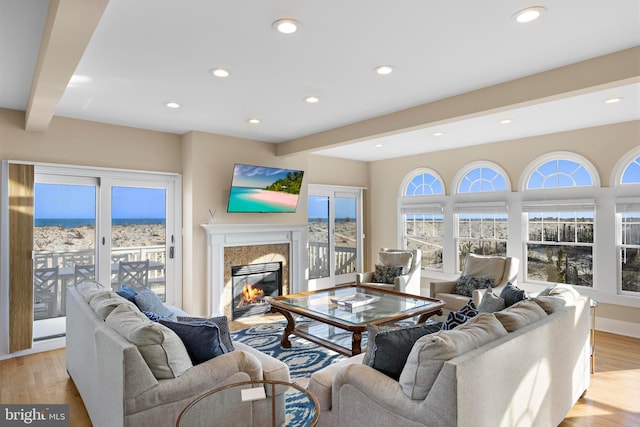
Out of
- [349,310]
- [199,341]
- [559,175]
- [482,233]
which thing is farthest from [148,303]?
[559,175]

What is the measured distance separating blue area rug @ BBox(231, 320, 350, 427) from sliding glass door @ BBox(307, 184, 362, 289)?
2.21 metres

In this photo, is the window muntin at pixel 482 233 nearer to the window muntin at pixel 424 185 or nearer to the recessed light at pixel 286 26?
the window muntin at pixel 424 185

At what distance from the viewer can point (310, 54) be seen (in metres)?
2.65

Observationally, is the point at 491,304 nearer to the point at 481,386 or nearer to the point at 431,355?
the point at 481,386

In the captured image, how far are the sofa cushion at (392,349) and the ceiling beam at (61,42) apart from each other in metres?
2.14

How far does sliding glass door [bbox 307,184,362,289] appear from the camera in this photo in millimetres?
6996

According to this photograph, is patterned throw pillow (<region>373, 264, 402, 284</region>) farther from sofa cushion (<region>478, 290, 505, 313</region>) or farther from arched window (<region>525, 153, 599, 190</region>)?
sofa cushion (<region>478, 290, 505, 313</region>)

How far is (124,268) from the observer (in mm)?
4652

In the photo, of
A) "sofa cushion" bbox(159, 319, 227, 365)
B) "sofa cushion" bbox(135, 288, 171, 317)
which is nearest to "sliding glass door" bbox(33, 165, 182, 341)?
"sofa cushion" bbox(135, 288, 171, 317)

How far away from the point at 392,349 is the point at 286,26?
1.94 m

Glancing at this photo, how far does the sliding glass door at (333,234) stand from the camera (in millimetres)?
6996

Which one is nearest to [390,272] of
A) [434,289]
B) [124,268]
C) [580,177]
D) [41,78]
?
[434,289]

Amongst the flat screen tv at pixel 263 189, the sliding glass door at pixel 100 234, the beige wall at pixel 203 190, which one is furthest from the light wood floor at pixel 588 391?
the flat screen tv at pixel 263 189

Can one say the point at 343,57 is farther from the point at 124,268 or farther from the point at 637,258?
the point at 637,258
